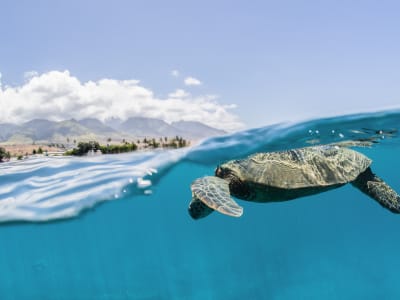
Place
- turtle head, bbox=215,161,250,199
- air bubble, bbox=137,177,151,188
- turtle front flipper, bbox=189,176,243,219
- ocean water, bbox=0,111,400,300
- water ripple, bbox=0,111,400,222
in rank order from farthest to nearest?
air bubble, bbox=137,177,151,188
ocean water, bbox=0,111,400,300
water ripple, bbox=0,111,400,222
turtle head, bbox=215,161,250,199
turtle front flipper, bbox=189,176,243,219

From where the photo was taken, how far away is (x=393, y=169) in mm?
26125

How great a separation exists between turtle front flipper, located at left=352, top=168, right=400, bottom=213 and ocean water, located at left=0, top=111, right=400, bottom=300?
292 inches

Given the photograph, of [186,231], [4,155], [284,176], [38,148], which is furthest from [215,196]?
[186,231]

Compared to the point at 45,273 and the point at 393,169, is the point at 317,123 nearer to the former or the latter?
the point at 393,169

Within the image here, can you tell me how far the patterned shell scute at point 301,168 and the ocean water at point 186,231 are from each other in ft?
27.8

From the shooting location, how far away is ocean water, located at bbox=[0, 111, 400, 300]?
55.3 feet

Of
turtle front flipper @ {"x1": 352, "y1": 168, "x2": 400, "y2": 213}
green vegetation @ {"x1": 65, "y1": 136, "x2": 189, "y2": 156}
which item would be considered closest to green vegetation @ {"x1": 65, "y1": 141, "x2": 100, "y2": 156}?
green vegetation @ {"x1": 65, "y1": 136, "x2": 189, "y2": 156}

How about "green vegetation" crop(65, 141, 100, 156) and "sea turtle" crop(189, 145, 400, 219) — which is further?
"green vegetation" crop(65, 141, 100, 156)

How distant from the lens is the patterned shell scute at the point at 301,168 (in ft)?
20.1

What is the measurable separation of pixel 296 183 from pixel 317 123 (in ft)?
33.3

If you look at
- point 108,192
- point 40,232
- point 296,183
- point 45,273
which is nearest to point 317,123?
point 296,183

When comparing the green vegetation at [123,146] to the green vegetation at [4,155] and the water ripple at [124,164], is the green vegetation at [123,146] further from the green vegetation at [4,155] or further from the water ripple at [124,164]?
the green vegetation at [4,155]

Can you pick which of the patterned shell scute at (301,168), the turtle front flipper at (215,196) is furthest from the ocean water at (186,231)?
the turtle front flipper at (215,196)

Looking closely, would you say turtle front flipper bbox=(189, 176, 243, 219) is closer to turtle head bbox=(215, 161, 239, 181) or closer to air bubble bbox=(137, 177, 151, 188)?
turtle head bbox=(215, 161, 239, 181)
